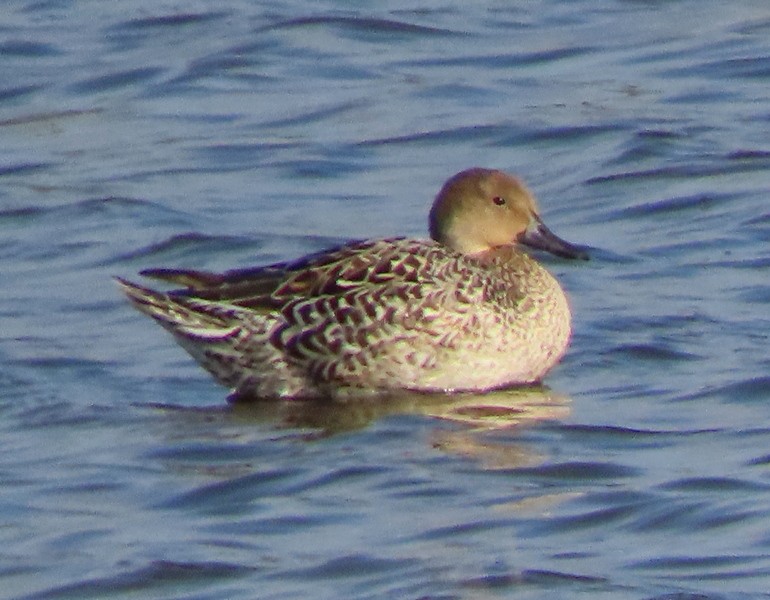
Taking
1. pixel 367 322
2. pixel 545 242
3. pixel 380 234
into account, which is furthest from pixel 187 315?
pixel 380 234

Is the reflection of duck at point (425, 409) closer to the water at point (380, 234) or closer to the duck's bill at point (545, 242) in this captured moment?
the water at point (380, 234)

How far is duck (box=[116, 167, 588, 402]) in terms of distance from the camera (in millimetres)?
9078

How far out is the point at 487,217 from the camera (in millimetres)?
9555

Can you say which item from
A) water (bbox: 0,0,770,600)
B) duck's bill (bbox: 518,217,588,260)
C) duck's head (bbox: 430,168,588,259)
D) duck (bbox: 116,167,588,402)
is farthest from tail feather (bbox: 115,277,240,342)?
duck's bill (bbox: 518,217,588,260)

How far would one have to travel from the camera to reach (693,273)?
1065cm

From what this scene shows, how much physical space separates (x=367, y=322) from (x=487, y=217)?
777 mm

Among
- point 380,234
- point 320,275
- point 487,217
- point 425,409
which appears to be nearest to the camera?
point 425,409

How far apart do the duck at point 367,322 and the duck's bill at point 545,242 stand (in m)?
0.20

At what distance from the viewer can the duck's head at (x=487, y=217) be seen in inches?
375

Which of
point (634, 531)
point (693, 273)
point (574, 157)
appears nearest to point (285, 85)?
point (574, 157)

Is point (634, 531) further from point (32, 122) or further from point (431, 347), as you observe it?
point (32, 122)

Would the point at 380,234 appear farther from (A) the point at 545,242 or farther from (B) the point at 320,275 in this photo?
(B) the point at 320,275

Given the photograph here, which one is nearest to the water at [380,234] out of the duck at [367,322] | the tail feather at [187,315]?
the duck at [367,322]

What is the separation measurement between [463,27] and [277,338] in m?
6.83
